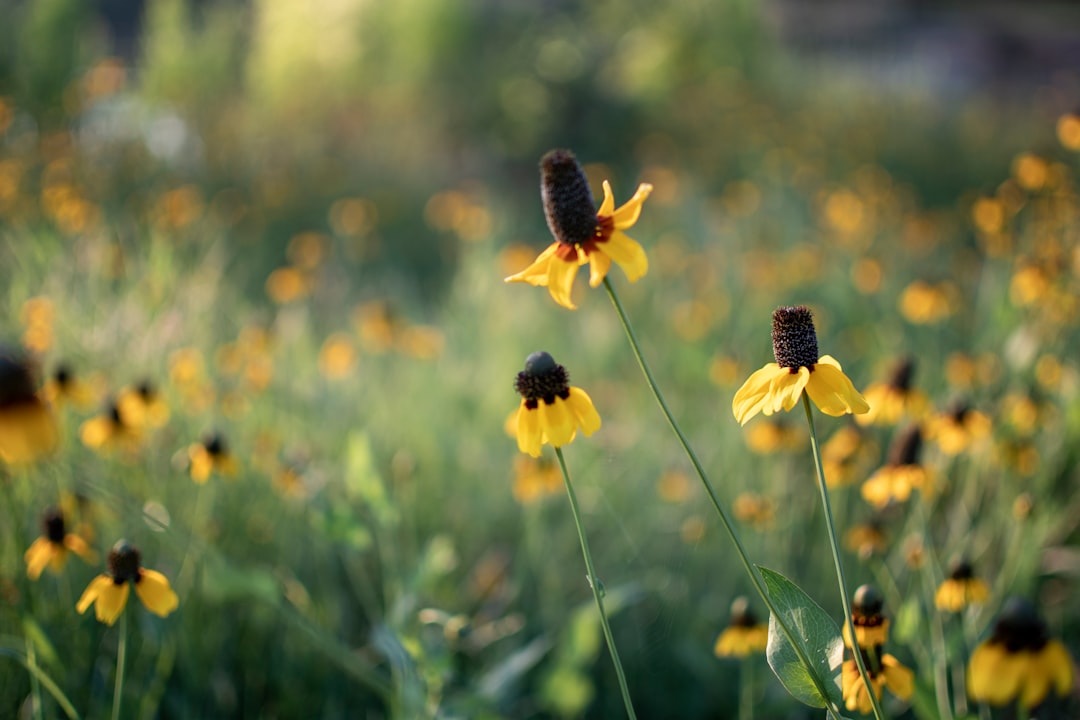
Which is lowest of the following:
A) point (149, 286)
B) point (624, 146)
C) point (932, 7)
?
point (149, 286)

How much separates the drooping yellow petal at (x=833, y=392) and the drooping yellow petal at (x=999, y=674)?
34 centimetres

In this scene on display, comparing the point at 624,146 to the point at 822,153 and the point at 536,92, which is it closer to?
the point at 536,92

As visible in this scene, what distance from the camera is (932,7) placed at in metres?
19.0

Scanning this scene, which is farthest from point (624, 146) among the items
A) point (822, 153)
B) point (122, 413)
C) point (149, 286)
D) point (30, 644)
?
point (30, 644)

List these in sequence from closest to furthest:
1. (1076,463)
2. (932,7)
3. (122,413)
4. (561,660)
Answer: (561,660)
(122,413)
(1076,463)
(932,7)

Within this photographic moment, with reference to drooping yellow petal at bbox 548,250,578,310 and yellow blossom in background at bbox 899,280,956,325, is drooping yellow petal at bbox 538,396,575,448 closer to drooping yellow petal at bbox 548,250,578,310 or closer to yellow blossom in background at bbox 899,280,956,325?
drooping yellow petal at bbox 548,250,578,310

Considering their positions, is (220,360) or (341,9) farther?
(341,9)

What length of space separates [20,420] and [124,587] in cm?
46

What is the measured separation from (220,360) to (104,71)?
4333 mm

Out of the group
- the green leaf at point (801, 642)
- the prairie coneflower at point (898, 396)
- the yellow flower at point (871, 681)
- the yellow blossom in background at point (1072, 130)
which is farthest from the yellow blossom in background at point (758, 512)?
the yellow blossom in background at point (1072, 130)

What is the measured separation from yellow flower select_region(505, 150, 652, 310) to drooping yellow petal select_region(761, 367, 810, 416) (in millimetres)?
202

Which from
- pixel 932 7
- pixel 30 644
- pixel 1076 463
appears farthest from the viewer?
pixel 932 7

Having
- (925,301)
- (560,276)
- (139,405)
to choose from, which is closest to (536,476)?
(139,405)

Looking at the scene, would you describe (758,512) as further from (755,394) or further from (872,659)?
(755,394)
